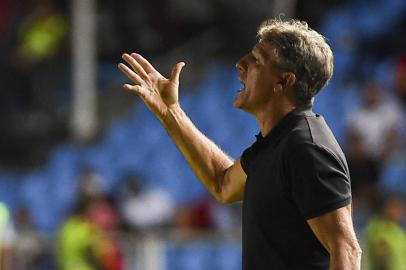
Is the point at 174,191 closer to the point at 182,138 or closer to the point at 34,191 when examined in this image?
the point at 34,191

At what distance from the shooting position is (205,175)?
4.33m

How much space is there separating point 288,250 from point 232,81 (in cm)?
1003

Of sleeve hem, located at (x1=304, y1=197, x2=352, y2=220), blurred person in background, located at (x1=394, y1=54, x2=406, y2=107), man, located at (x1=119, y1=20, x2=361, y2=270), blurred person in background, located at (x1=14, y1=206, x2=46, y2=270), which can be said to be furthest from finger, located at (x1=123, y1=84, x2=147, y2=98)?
blurred person in background, located at (x1=394, y1=54, x2=406, y2=107)

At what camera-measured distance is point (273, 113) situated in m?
3.75

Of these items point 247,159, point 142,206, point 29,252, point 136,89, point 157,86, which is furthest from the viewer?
point 142,206

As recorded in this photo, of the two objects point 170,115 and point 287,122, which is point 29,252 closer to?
point 170,115

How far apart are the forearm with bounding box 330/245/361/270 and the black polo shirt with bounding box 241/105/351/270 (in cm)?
13

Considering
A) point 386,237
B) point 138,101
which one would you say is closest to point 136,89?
point 386,237

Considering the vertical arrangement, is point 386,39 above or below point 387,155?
above

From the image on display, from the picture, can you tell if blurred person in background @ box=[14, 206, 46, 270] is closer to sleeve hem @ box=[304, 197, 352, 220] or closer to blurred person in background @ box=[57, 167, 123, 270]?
blurred person in background @ box=[57, 167, 123, 270]

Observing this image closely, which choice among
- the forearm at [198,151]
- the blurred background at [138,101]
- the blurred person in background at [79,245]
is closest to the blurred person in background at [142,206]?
the blurred background at [138,101]

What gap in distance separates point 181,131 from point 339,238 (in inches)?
46.8

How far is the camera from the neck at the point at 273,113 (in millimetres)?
3721

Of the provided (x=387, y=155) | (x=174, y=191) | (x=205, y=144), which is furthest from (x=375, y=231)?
(x=205, y=144)
